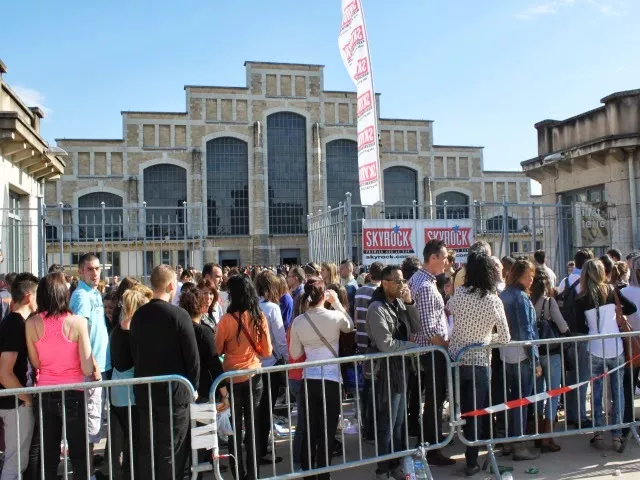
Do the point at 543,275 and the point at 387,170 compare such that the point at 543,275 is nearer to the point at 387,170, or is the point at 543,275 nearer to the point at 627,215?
the point at 627,215

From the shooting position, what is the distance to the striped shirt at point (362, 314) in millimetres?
5984

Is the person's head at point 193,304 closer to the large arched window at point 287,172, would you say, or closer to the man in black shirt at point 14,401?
the man in black shirt at point 14,401

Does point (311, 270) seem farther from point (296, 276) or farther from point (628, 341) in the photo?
point (628, 341)

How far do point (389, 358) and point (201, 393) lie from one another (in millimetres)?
1602

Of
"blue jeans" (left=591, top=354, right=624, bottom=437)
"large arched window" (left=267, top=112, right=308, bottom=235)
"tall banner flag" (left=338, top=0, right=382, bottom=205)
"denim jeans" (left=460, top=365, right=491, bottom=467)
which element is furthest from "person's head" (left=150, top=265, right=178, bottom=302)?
"large arched window" (left=267, top=112, right=308, bottom=235)

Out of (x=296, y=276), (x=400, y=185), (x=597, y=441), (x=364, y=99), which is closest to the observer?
(x=597, y=441)

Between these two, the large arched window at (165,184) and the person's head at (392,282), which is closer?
the person's head at (392,282)

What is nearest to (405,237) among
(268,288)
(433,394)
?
(268,288)

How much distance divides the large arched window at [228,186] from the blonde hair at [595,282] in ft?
110

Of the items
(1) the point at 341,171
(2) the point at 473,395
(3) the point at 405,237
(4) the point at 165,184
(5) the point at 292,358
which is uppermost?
(1) the point at 341,171

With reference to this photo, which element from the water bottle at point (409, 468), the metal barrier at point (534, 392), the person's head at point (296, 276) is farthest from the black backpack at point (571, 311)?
the person's head at point (296, 276)

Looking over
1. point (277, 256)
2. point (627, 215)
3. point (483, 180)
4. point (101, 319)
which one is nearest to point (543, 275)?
point (101, 319)

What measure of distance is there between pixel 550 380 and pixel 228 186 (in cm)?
3461

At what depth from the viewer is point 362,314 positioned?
20.4ft
